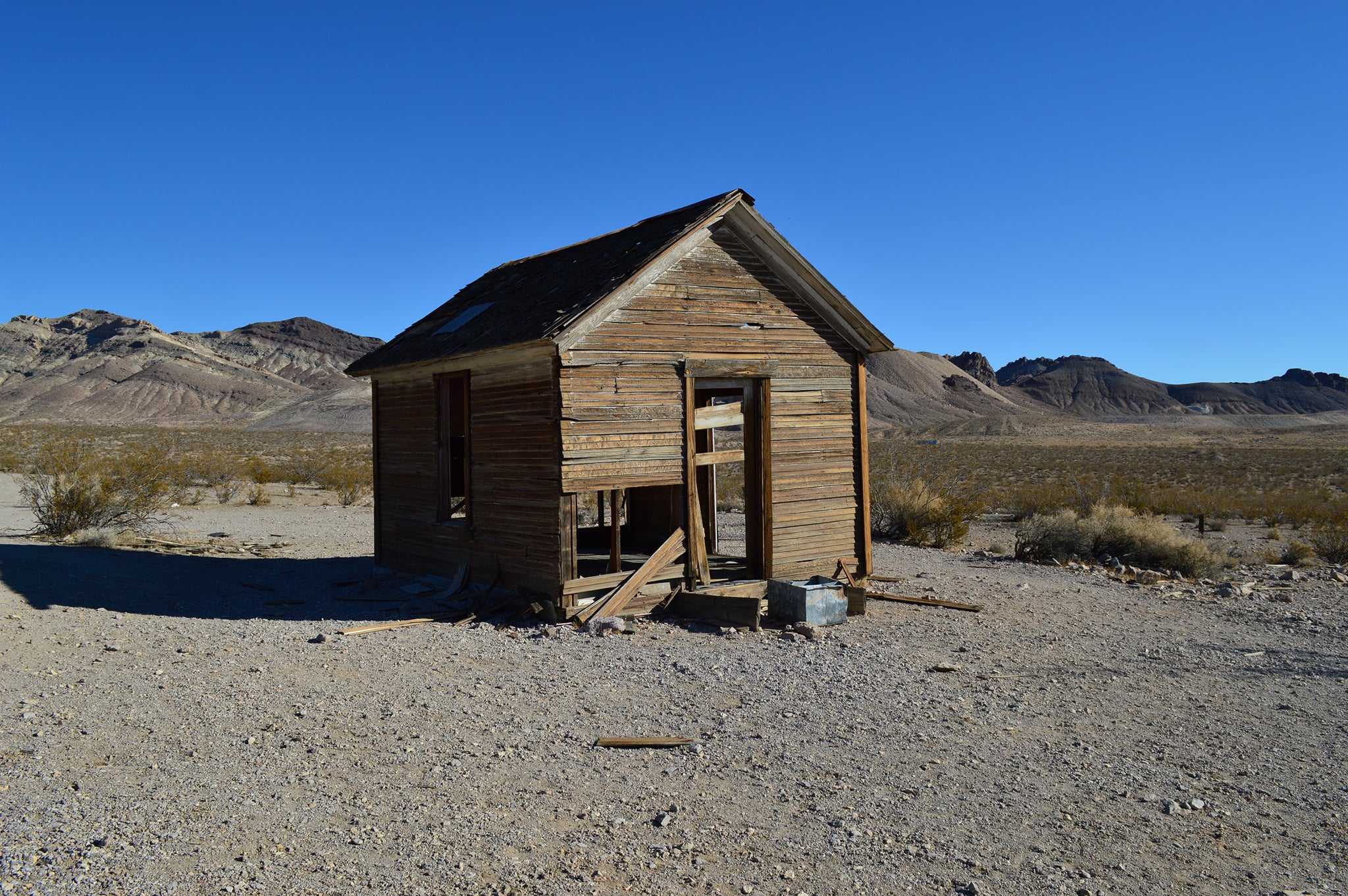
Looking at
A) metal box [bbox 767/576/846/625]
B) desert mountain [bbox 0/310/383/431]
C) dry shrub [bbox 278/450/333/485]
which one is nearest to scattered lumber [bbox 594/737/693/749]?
metal box [bbox 767/576/846/625]

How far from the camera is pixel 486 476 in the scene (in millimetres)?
10180

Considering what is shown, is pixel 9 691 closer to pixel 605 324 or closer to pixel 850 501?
pixel 605 324

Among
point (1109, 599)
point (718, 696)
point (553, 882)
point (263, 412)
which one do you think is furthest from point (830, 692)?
point (263, 412)

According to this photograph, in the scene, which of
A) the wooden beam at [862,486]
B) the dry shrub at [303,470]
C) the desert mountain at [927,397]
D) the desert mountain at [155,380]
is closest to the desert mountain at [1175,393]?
the desert mountain at [927,397]

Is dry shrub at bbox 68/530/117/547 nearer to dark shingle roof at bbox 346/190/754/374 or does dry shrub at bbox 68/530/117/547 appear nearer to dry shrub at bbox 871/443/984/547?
dark shingle roof at bbox 346/190/754/374

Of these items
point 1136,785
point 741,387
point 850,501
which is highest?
point 741,387

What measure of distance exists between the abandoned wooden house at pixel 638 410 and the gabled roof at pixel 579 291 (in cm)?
3

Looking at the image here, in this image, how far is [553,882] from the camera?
13.2 feet

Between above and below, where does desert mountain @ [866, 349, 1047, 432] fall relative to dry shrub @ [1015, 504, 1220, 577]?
above

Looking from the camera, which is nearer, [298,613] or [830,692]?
[830,692]

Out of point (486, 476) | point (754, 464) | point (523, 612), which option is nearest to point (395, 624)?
point (523, 612)

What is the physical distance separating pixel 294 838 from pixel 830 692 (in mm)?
4145

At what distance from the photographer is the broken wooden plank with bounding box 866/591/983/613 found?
1045cm

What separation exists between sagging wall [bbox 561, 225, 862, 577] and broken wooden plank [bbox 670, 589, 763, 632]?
1226 millimetres
